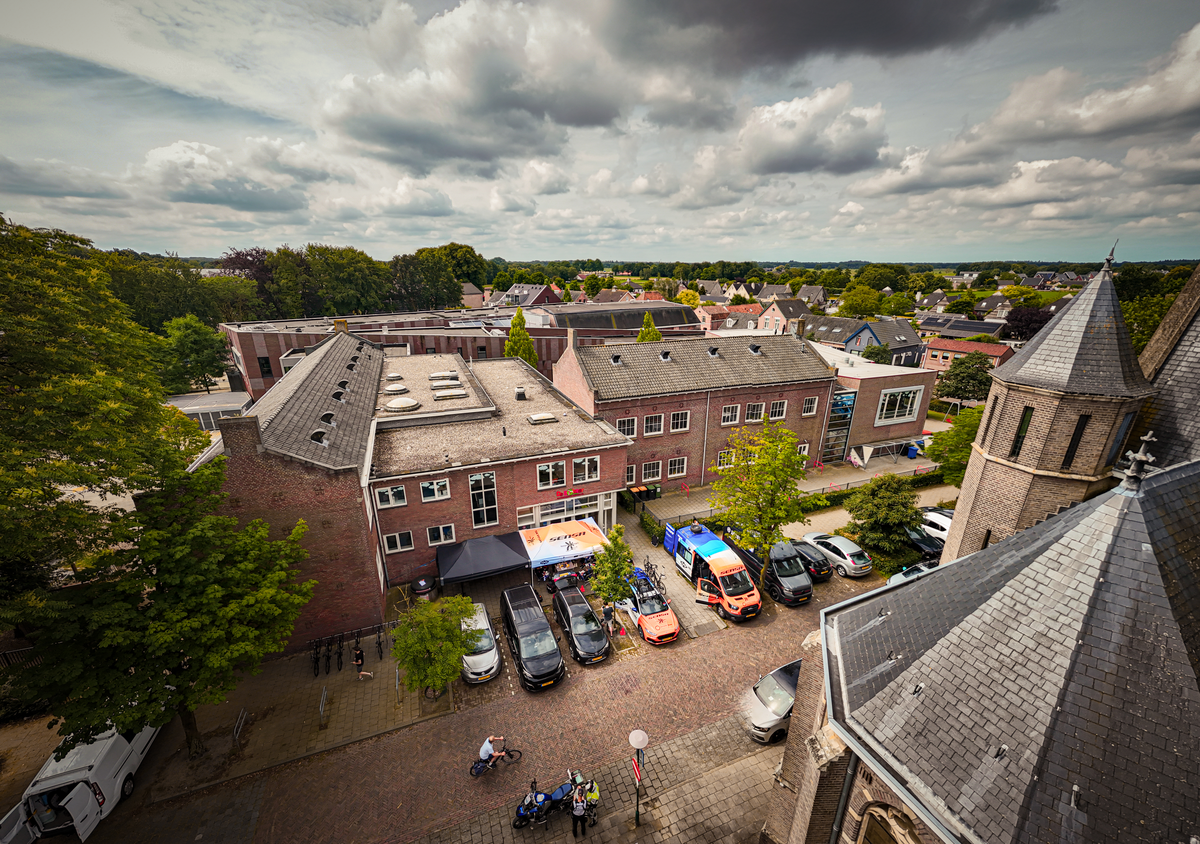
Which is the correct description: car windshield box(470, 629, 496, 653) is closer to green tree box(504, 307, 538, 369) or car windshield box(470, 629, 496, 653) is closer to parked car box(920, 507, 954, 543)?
parked car box(920, 507, 954, 543)

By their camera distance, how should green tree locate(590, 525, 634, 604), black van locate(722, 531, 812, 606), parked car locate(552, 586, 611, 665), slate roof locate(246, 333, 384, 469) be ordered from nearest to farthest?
slate roof locate(246, 333, 384, 469), parked car locate(552, 586, 611, 665), green tree locate(590, 525, 634, 604), black van locate(722, 531, 812, 606)

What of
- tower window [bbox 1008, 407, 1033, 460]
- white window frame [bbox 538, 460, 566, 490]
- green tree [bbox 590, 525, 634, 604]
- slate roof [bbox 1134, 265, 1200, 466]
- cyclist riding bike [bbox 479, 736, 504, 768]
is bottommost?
cyclist riding bike [bbox 479, 736, 504, 768]

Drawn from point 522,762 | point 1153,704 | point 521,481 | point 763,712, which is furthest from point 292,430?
point 1153,704

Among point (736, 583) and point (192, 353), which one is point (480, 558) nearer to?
point (736, 583)

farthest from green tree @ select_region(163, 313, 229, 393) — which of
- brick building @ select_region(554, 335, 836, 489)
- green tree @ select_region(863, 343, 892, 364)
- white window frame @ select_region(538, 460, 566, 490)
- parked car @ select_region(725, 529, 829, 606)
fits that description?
green tree @ select_region(863, 343, 892, 364)

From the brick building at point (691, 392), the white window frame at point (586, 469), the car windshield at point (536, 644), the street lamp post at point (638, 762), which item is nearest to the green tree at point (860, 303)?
the brick building at point (691, 392)

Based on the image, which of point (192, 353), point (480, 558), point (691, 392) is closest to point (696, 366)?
point (691, 392)
